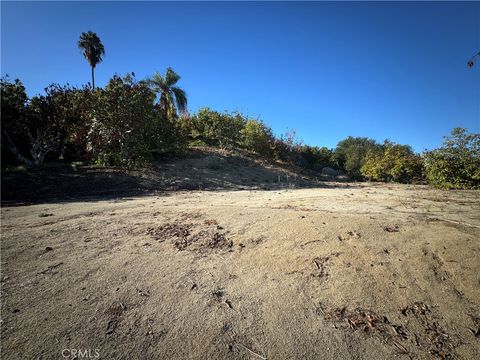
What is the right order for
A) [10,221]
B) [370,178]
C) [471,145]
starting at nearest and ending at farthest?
1. [10,221]
2. [471,145]
3. [370,178]

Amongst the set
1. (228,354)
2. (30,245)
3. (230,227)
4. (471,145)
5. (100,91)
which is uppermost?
(100,91)

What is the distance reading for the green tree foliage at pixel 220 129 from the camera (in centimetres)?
2123

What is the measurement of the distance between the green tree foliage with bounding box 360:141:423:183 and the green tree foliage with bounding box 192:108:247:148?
10.3 meters

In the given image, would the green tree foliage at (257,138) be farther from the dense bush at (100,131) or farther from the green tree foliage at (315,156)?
the dense bush at (100,131)

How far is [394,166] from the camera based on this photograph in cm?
1555

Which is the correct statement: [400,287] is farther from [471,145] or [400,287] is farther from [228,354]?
[471,145]

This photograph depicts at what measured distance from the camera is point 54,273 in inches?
134

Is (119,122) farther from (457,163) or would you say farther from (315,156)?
(315,156)

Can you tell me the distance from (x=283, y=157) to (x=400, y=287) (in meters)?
20.0

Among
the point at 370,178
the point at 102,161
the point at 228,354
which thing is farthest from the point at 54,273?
the point at 370,178

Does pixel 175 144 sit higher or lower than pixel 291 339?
higher
